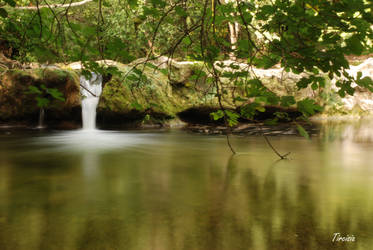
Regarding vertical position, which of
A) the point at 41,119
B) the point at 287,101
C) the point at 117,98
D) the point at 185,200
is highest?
the point at 117,98

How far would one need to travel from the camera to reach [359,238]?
2.09 meters

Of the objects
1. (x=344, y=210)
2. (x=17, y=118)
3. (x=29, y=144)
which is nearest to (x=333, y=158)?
(x=344, y=210)

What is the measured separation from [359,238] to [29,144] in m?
6.44

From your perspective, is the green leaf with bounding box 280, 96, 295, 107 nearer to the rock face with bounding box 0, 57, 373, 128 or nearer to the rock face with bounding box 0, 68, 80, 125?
the rock face with bounding box 0, 57, 373, 128

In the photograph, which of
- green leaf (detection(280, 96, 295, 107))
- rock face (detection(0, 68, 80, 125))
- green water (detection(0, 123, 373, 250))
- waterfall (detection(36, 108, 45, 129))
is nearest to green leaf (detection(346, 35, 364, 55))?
green leaf (detection(280, 96, 295, 107))

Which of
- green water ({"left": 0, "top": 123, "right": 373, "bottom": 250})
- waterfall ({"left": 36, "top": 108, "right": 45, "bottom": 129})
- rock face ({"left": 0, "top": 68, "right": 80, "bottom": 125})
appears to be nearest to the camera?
green water ({"left": 0, "top": 123, "right": 373, "bottom": 250})

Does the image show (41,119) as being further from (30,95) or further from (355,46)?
(355,46)

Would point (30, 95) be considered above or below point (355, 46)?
above

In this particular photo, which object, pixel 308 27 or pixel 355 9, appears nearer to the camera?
pixel 355 9

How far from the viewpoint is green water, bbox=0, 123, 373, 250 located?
2.11m

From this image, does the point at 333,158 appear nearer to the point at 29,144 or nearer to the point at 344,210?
the point at 344,210

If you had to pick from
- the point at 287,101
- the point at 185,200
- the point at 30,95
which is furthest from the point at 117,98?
the point at 287,101

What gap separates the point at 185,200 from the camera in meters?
2.97

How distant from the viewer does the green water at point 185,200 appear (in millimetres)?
2105
